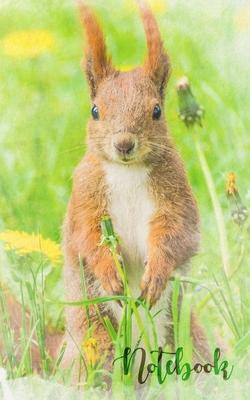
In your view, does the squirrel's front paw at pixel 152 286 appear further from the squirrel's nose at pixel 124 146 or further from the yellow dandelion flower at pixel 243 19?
the yellow dandelion flower at pixel 243 19

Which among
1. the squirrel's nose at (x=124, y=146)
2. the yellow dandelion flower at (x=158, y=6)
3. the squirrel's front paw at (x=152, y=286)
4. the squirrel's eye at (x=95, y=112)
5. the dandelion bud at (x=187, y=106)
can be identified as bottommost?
the squirrel's front paw at (x=152, y=286)

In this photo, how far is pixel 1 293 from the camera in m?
1.58

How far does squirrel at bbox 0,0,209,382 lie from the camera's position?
1503 millimetres

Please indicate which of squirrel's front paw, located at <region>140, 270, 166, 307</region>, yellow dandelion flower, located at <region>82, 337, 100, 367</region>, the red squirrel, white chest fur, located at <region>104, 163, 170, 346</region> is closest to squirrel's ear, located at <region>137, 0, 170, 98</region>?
the red squirrel

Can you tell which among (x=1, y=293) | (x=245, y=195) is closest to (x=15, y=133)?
(x=1, y=293)

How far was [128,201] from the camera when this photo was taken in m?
1.55

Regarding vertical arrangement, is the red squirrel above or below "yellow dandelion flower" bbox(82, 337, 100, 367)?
above

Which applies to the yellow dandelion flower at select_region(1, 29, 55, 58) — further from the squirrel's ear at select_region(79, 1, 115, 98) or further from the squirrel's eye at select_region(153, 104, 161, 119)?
the squirrel's eye at select_region(153, 104, 161, 119)

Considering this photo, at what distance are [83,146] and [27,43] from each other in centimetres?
16

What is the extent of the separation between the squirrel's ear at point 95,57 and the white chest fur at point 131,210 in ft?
0.38

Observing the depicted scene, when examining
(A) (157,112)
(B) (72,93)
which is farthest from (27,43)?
(A) (157,112)

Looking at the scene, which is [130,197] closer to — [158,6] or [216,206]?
[216,206]

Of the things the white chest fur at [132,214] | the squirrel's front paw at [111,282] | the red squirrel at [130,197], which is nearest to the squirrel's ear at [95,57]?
the red squirrel at [130,197]

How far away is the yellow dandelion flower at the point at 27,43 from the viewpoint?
5.19 feet
